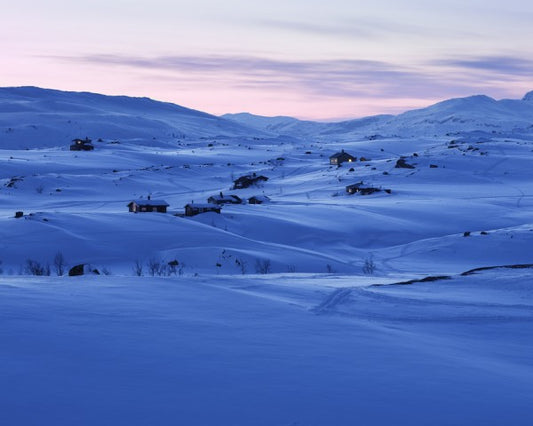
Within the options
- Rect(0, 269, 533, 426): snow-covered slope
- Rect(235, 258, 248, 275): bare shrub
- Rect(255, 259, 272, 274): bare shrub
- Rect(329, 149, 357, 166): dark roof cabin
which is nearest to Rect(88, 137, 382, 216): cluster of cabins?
Rect(235, 258, 248, 275): bare shrub

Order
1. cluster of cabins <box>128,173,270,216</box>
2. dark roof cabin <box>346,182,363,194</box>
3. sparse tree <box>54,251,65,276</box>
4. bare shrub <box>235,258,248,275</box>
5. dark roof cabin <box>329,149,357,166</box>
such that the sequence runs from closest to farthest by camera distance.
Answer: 1. sparse tree <box>54,251,65,276</box>
2. bare shrub <box>235,258,248,275</box>
3. cluster of cabins <box>128,173,270,216</box>
4. dark roof cabin <box>346,182,363,194</box>
5. dark roof cabin <box>329,149,357,166</box>

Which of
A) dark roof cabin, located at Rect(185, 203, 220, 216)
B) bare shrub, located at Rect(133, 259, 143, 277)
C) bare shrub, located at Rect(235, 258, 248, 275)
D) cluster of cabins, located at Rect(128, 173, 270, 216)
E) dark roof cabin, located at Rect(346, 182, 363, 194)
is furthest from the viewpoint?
dark roof cabin, located at Rect(346, 182, 363, 194)

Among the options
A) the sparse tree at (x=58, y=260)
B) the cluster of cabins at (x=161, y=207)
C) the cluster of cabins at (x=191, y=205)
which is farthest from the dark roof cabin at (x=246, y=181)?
the sparse tree at (x=58, y=260)

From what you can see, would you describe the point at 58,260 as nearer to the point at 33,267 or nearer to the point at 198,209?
the point at 33,267

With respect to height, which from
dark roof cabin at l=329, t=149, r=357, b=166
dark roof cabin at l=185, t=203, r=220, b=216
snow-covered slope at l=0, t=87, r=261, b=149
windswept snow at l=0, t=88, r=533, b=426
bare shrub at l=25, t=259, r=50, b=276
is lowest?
bare shrub at l=25, t=259, r=50, b=276

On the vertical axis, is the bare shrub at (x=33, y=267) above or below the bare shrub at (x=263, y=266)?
above

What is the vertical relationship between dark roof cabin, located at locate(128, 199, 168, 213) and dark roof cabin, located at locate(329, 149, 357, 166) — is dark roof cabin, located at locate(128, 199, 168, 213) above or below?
below

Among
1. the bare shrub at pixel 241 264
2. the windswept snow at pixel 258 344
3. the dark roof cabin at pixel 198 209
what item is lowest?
the bare shrub at pixel 241 264

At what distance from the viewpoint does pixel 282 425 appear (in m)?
5.03

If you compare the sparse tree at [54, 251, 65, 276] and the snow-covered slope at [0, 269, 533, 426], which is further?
the sparse tree at [54, 251, 65, 276]

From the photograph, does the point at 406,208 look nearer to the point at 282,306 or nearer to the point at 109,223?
the point at 109,223

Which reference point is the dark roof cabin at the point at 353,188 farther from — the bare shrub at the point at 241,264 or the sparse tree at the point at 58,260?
the sparse tree at the point at 58,260

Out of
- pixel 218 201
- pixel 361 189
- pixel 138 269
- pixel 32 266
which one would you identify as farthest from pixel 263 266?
pixel 361 189

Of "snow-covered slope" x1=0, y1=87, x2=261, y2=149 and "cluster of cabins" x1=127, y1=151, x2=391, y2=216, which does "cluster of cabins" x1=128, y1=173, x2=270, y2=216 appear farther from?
"snow-covered slope" x1=0, y1=87, x2=261, y2=149
